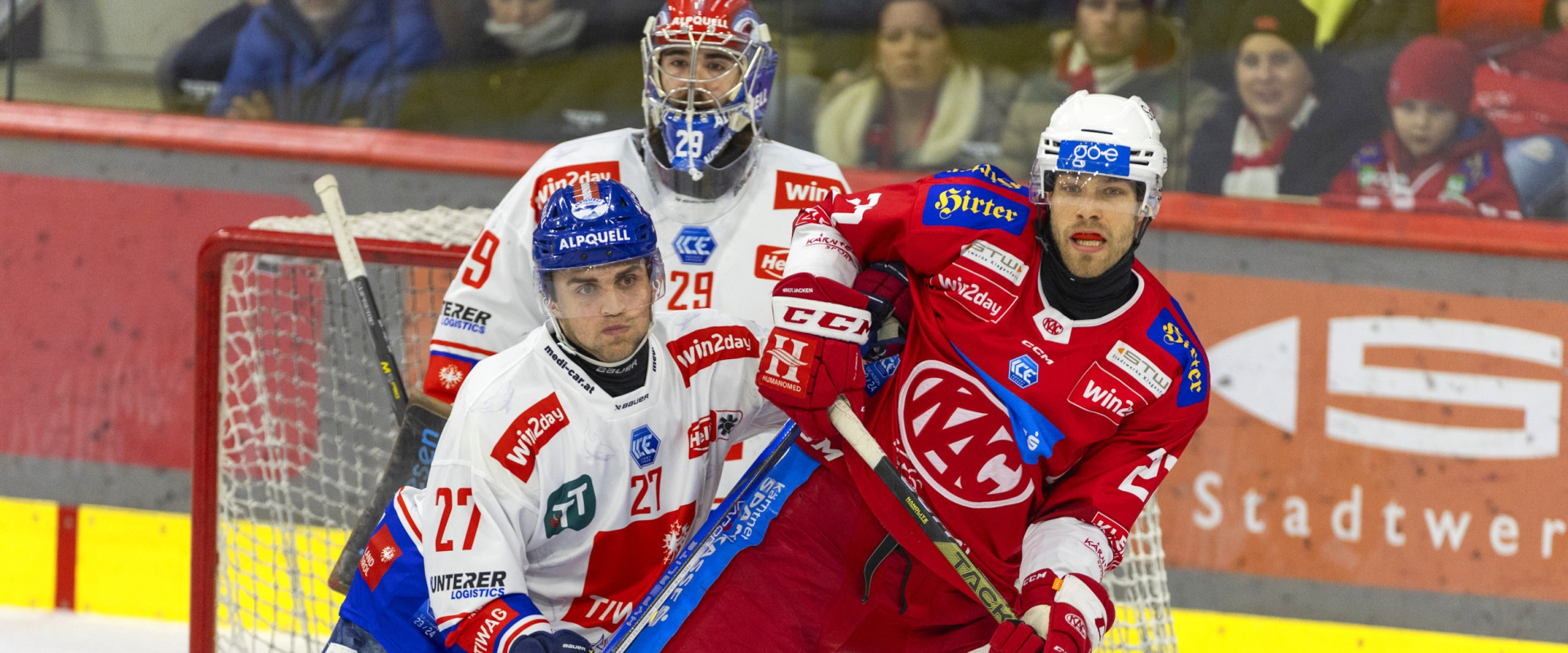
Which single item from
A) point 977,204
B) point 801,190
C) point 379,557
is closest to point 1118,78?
point 801,190

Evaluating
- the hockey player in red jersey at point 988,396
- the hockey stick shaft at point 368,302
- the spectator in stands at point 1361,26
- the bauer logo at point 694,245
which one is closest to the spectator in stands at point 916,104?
the spectator in stands at point 1361,26

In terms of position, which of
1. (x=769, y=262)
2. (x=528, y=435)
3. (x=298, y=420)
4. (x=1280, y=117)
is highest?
(x=1280, y=117)

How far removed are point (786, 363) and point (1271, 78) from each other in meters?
2.05

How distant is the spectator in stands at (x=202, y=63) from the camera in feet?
12.5

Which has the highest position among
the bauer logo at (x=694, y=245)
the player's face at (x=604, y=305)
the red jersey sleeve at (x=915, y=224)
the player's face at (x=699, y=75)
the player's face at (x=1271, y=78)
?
the player's face at (x=1271, y=78)

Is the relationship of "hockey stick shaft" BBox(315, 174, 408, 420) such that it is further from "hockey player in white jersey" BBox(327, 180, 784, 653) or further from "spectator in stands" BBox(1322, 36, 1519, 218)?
"spectator in stands" BBox(1322, 36, 1519, 218)

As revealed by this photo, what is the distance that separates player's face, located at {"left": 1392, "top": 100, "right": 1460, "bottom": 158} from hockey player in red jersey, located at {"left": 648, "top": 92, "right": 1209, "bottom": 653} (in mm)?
1731

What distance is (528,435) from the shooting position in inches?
80.2

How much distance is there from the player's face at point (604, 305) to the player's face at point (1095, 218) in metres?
0.60

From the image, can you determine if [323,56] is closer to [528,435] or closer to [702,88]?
[702,88]

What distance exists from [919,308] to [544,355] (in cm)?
56

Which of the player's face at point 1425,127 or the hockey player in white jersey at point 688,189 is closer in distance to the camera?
the hockey player in white jersey at point 688,189

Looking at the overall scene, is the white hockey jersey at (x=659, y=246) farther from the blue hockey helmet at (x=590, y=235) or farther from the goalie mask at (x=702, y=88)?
the blue hockey helmet at (x=590, y=235)

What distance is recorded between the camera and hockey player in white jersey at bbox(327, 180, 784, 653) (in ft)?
6.52
